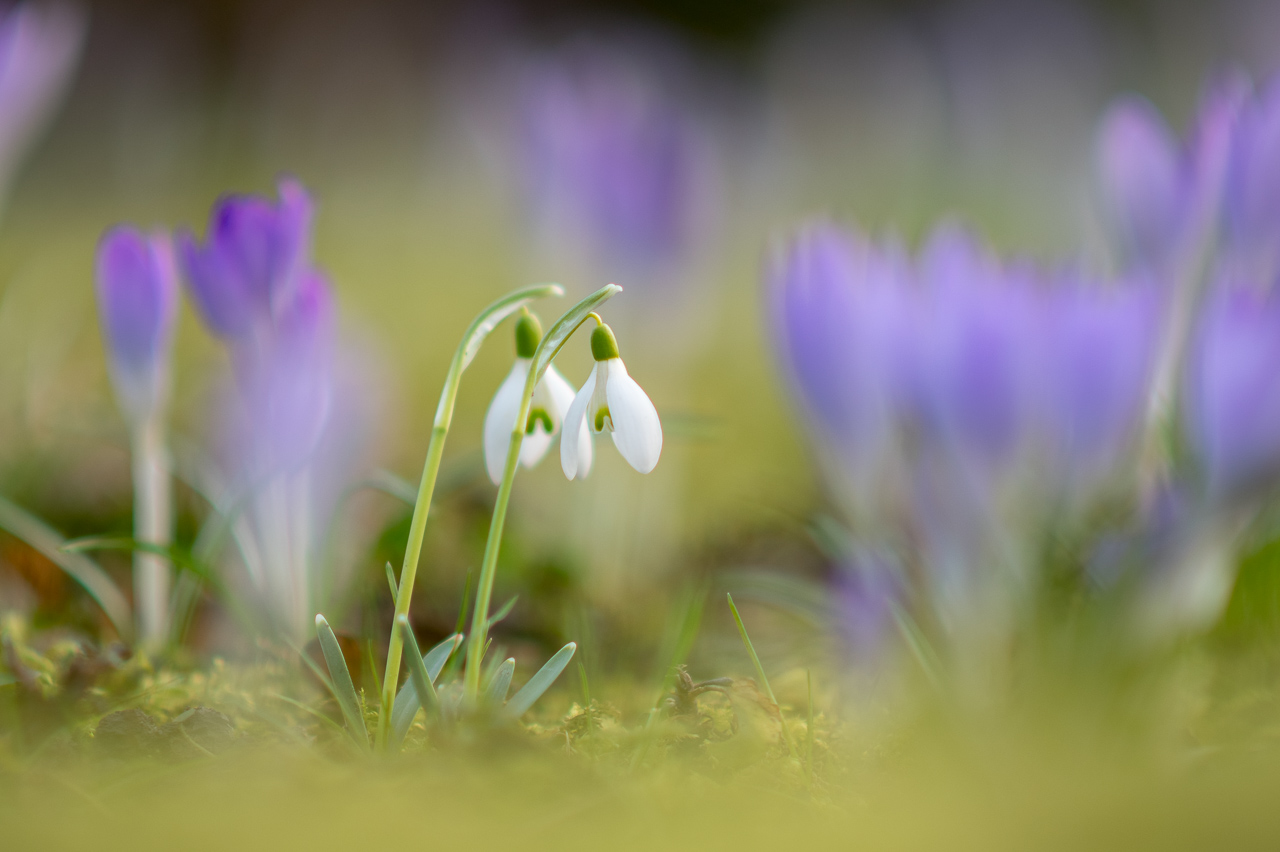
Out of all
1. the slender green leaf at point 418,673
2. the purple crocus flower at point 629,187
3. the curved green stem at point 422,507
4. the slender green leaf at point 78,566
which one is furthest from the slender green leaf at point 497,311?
the purple crocus flower at point 629,187

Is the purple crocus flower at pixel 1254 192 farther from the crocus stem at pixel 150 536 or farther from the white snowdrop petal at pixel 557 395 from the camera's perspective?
the crocus stem at pixel 150 536

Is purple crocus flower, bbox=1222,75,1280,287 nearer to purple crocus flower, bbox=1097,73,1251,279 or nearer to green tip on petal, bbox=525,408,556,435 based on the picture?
purple crocus flower, bbox=1097,73,1251,279

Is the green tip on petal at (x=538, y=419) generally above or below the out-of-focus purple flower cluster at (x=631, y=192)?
below

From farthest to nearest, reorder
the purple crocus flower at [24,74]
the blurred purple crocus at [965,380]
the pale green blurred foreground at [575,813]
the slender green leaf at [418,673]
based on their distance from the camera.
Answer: the purple crocus flower at [24,74] → the blurred purple crocus at [965,380] → the slender green leaf at [418,673] → the pale green blurred foreground at [575,813]

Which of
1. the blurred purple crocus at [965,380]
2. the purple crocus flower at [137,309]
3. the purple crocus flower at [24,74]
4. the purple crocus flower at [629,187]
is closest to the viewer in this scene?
the blurred purple crocus at [965,380]

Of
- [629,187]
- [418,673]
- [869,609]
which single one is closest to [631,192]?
[629,187]

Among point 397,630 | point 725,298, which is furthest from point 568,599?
point 725,298

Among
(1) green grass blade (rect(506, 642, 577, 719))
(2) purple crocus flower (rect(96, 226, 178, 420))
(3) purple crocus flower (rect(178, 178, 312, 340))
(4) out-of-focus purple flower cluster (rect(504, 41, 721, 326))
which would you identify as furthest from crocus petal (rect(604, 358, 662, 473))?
(4) out-of-focus purple flower cluster (rect(504, 41, 721, 326))

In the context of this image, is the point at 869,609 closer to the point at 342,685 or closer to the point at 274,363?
the point at 342,685
